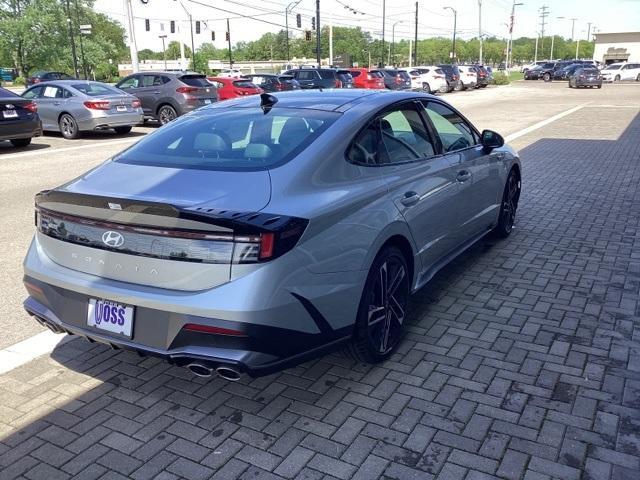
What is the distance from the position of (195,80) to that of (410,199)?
15.6m

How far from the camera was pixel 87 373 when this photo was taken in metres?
3.68

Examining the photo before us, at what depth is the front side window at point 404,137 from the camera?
393 centimetres

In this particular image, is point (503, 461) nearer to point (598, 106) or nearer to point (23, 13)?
point (598, 106)

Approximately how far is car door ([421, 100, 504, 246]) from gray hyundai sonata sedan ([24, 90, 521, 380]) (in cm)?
47

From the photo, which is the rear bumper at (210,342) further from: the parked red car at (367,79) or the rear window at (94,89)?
the parked red car at (367,79)

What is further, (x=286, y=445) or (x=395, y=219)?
(x=395, y=219)

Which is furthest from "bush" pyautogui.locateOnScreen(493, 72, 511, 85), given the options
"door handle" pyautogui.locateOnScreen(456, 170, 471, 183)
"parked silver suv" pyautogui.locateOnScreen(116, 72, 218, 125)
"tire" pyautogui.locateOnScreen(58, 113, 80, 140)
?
"door handle" pyautogui.locateOnScreen(456, 170, 471, 183)

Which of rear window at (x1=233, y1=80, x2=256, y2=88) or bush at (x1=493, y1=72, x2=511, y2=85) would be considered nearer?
rear window at (x1=233, y1=80, x2=256, y2=88)

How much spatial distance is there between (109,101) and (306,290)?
1408 cm

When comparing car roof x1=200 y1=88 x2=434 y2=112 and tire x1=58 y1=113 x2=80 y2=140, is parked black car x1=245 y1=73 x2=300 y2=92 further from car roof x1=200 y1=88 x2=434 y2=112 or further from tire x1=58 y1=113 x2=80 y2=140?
car roof x1=200 y1=88 x2=434 y2=112

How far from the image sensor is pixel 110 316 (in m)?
3.01

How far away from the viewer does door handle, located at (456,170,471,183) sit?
4.66 metres

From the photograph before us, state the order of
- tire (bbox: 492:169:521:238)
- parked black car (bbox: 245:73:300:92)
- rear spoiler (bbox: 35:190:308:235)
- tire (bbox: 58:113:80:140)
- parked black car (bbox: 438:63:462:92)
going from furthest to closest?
parked black car (bbox: 438:63:462:92)
parked black car (bbox: 245:73:300:92)
tire (bbox: 58:113:80:140)
tire (bbox: 492:169:521:238)
rear spoiler (bbox: 35:190:308:235)

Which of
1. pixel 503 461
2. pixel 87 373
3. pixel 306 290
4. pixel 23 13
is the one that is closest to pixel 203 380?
pixel 87 373
